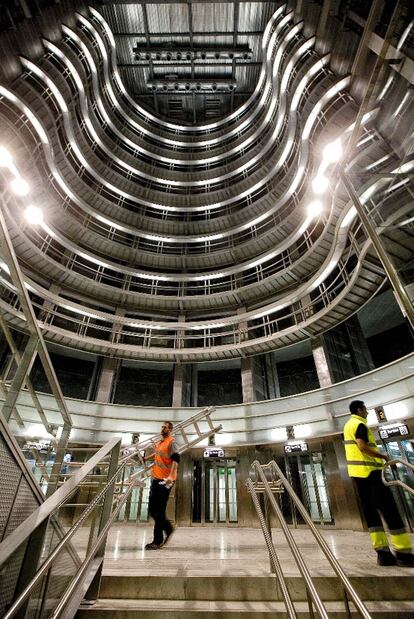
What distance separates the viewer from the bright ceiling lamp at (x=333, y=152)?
11.2 meters

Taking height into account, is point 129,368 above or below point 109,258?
below

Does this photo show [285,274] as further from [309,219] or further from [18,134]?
[18,134]

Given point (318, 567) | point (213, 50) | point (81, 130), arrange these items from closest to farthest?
point (318, 567)
point (81, 130)
point (213, 50)

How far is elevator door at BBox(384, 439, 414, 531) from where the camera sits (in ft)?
34.7

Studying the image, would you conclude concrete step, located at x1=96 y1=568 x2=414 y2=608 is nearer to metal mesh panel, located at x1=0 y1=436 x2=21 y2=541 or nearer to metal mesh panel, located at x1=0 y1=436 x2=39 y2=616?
metal mesh panel, located at x1=0 y1=436 x2=39 y2=616

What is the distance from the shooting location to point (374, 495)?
4148 millimetres

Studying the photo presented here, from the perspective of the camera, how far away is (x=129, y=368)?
872 inches

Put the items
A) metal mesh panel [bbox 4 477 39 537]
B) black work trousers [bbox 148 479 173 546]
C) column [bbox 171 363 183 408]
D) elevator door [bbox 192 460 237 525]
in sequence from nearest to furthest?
1. metal mesh panel [bbox 4 477 39 537]
2. black work trousers [bbox 148 479 173 546]
3. elevator door [bbox 192 460 237 525]
4. column [bbox 171 363 183 408]

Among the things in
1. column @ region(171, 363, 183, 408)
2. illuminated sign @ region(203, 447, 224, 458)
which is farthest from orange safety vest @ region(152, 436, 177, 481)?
column @ region(171, 363, 183, 408)

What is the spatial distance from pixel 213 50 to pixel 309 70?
40.7 feet

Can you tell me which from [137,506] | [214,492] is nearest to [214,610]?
[137,506]

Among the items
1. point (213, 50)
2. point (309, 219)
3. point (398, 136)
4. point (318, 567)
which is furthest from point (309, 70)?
point (318, 567)

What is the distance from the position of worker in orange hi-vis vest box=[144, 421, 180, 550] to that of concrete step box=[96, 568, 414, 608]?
174cm

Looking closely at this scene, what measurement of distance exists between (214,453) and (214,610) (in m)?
12.5
